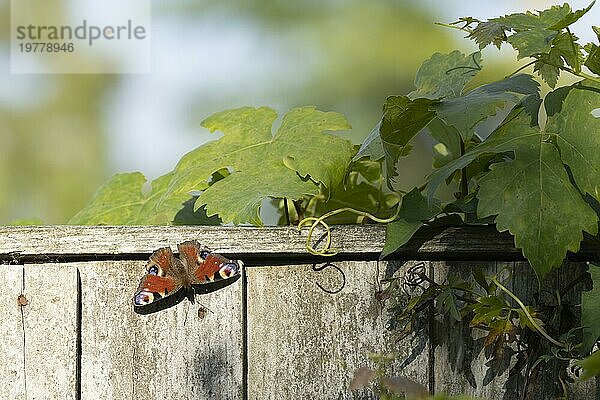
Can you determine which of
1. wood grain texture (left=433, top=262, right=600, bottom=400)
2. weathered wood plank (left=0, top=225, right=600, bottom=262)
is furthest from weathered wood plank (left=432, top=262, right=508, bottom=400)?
weathered wood plank (left=0, top=225, right=600, bottom=262)

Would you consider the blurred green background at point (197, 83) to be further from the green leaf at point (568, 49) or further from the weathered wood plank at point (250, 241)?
the green leaf at point (568, 49)


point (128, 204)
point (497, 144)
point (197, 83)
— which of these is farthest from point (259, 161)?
point (197, 83)

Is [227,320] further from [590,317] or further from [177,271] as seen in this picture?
[590,317]

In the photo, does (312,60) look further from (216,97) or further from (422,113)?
(422,113)

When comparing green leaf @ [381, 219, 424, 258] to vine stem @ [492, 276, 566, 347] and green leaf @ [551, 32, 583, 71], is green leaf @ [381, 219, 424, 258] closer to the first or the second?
vine stem @ [492, 276, 566, 347]

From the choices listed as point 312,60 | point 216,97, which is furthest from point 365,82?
point 216,97

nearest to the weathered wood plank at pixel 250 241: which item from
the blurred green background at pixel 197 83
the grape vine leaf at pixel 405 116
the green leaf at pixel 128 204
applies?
the grape vine leaf at pixel 405 116
